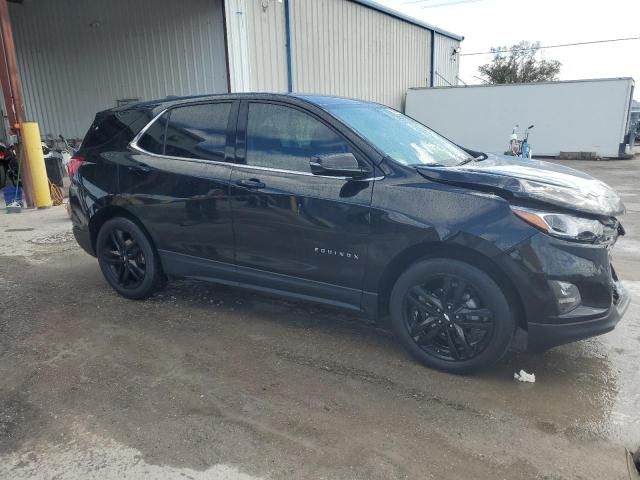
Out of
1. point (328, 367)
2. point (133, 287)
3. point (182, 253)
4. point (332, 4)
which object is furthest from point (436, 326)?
point (332, 4)

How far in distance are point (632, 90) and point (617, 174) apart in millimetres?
6350

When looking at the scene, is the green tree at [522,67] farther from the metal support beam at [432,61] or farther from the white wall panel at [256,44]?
the white wall panel at [256,44]

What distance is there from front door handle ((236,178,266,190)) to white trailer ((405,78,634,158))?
61.1 ft

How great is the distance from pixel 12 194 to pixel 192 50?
17.6 ft

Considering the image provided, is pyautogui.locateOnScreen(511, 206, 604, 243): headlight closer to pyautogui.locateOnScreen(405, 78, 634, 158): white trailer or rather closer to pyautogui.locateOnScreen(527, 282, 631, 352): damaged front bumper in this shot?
pyautogui.locateOnScreen(527, 282, 631, 352): damaged front bumper

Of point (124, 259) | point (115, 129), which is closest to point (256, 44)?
point (115, 129)

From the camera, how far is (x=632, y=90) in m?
18.9

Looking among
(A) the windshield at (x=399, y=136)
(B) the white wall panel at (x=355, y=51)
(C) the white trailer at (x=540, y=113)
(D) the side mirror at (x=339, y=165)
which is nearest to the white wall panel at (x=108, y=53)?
(B) the white wall panel at (x=355, y=51)

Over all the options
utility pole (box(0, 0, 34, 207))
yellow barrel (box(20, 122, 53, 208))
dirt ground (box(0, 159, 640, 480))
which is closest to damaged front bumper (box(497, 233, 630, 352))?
dirt ground (box(0, 159, 640, 480))

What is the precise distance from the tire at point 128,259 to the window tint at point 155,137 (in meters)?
0.68

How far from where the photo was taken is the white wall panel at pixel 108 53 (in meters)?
12.4

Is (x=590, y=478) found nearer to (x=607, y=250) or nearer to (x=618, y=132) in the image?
(x=607, y=250)

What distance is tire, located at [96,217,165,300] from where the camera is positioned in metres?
4.46

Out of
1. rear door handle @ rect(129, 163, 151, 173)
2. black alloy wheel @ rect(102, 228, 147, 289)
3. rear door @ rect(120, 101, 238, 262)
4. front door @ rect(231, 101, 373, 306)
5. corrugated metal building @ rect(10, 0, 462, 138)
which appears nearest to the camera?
front door @ rect(231, 101, 373, 306)
